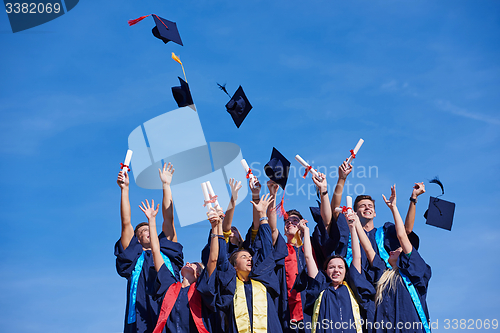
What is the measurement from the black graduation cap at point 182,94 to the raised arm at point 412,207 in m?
3.28

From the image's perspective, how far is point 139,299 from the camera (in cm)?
580

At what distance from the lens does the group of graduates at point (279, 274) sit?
5281mm

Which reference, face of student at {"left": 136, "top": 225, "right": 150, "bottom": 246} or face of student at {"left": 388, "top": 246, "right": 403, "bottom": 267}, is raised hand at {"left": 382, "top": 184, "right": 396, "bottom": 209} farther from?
face of student at {"left": 136, "top": 225, "right": 150, "bottom": 246}

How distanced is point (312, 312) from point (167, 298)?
4.76 ft

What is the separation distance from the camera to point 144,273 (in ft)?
19.2

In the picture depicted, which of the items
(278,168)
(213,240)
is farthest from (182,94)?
(213,240)

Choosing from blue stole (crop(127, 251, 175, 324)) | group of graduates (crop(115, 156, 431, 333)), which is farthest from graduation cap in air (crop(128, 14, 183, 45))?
blue stole (crop(127, 251, 175, 324))

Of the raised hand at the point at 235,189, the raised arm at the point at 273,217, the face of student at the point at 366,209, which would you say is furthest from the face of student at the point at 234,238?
the face of student at the point at 366,209

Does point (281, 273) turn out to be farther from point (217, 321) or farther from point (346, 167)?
point (346, 167)

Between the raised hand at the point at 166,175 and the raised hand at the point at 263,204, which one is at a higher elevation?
the raised hand at the point at 166,175

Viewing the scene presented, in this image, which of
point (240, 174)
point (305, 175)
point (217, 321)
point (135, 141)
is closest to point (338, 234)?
point (305, 175)

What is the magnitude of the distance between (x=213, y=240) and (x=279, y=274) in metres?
1.08

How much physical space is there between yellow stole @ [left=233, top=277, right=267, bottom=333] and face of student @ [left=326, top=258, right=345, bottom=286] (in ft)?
2.21

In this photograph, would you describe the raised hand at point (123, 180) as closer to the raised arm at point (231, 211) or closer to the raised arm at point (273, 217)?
the raised arm at point (231, 211)
